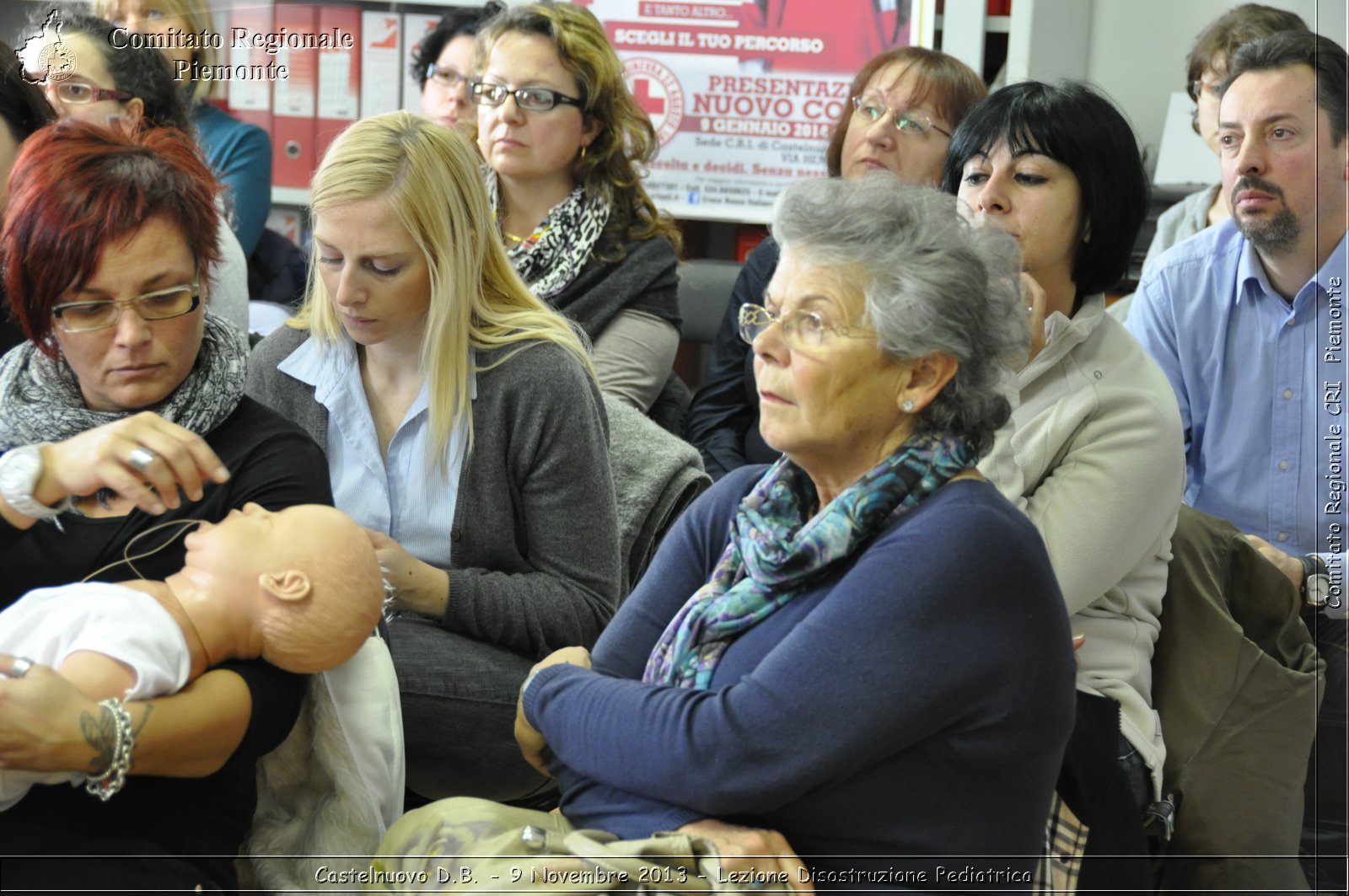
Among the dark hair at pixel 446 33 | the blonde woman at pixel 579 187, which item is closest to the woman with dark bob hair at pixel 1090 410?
the blonde woman at pixel 579 187

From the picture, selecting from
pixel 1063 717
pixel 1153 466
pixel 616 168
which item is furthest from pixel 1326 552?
pixel 616 168

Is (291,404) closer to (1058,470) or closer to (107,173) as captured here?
(107,173)

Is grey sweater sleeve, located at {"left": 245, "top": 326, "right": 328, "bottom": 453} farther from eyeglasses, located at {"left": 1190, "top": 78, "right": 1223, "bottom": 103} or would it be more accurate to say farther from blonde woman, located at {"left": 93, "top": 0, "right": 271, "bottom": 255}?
eyeglasses, located at {"left": 1190, "top": 78, "right": 1223, "bottom": 103}

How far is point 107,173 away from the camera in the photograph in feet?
5.31

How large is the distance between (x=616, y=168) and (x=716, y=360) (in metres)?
0.50

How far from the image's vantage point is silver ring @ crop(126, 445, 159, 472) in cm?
145

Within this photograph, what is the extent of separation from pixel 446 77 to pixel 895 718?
2718mm

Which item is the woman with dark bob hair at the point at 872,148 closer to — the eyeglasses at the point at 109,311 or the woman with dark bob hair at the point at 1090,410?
the woman with dark bob hair at the point at 1090,410

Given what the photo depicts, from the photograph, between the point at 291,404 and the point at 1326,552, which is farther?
the point at 1326,552

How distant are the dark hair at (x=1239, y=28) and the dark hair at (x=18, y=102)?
2.65 m

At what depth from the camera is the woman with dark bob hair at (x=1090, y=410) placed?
1879 mm

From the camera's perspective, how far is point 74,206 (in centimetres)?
159

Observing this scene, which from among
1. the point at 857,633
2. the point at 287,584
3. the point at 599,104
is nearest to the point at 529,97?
the point at 599,104

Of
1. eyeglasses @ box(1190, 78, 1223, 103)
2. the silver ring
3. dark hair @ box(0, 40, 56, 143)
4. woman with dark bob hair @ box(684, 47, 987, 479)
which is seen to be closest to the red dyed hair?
the silver ring
